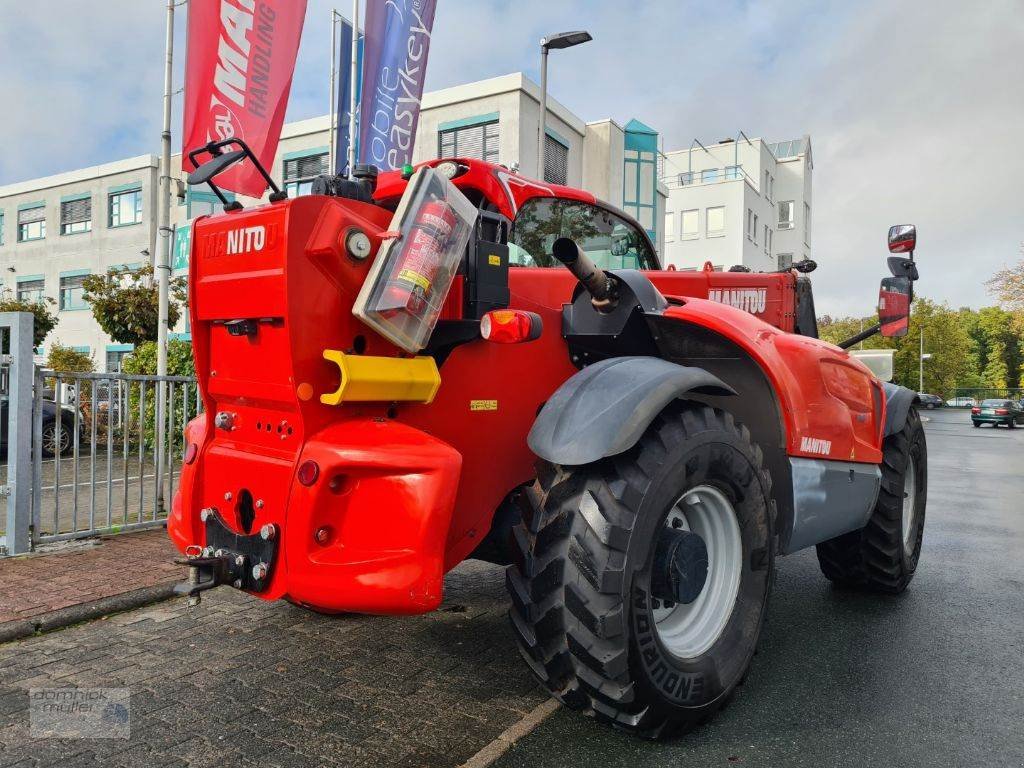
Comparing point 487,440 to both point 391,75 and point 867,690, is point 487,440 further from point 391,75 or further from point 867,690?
point 391,75

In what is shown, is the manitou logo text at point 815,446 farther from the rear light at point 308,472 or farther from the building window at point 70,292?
the building window at point 70,292

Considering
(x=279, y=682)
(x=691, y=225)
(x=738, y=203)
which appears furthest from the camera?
(x=691, y=225)

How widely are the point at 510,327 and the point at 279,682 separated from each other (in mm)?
1868

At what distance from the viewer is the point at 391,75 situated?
1030 centimetres

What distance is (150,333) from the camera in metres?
18.6

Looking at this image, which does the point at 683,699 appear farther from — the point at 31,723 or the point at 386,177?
the point at 386,177

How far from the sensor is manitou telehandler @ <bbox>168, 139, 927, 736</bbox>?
246cm

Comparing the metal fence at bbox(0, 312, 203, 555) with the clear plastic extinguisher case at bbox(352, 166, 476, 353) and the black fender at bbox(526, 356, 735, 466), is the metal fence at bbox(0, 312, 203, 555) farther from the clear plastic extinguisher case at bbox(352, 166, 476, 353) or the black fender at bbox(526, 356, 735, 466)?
the black fender at bbox(526, 356, 735, 466)

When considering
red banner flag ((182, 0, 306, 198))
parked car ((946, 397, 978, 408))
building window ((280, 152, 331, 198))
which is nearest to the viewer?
red banner flag ((182, 0, 306, 198))

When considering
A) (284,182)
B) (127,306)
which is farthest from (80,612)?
(284,182)

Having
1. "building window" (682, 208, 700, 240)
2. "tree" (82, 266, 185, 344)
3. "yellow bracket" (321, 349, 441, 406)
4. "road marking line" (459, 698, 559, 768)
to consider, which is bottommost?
"road marking line" (459, 698, 559, 768)

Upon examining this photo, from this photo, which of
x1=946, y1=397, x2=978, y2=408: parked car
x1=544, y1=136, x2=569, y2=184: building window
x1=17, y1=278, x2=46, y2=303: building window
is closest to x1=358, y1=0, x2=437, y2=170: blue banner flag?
x1=544, y1=136, x2=569, y2=184: building window

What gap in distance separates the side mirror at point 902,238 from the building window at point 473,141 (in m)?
18.6

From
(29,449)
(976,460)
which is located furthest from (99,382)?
(976,460)
